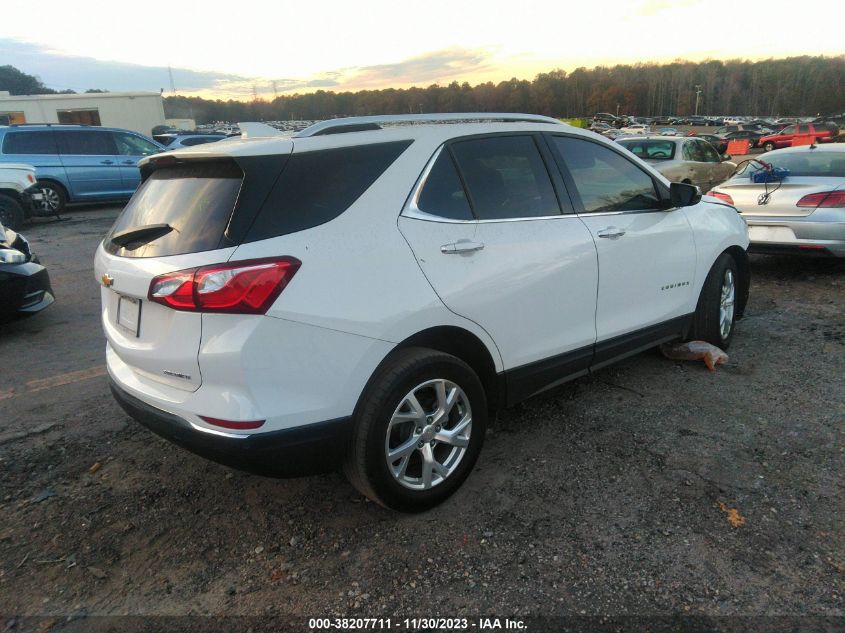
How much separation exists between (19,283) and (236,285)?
426 cm

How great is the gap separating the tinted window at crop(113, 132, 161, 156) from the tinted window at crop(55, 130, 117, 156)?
0.15 meters

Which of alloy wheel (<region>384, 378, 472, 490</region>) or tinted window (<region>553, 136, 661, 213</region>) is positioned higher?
tinted window (<region>553, 136, 661, 213</region>)

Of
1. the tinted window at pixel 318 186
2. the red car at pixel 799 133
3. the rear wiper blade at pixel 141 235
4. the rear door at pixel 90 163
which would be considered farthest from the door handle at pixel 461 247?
the red car at pixel 799 133

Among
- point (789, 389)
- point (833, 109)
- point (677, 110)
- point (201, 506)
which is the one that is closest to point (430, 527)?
point (201, 506)

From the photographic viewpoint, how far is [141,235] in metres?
2.57

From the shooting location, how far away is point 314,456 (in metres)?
2.38

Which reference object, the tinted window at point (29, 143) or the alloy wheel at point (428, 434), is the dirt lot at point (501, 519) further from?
the tinted window at point (29, 143)

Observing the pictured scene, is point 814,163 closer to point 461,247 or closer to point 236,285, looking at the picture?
point 461,247

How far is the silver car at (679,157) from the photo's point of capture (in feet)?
38.6

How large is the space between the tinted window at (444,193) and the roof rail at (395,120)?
359 millimetres

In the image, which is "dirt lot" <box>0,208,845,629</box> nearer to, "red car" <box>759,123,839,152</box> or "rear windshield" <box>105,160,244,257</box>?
"rear windshield" <box>105,160,244,257</box>

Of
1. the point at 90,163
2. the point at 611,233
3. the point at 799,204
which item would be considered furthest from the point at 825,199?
the point at 90,163

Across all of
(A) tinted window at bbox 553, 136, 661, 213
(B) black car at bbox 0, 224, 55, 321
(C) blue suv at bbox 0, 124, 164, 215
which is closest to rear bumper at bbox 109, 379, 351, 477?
(A) tinted window at bbox 553, 136, 661, 213

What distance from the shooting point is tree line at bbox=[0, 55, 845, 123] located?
97938 millimetres
